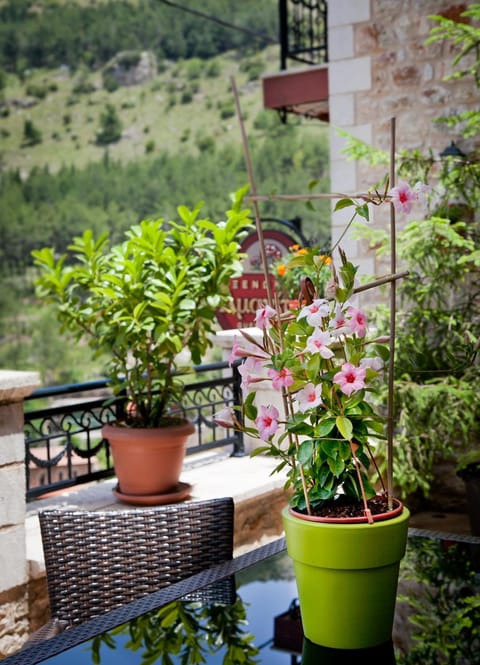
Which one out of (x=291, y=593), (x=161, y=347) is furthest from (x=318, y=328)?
(x=161, y=347)

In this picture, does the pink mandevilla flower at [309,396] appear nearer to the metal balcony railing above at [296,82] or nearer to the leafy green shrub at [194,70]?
the metal balcony railing above at [296,82]

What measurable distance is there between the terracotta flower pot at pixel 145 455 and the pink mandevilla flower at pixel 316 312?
98.6 inches

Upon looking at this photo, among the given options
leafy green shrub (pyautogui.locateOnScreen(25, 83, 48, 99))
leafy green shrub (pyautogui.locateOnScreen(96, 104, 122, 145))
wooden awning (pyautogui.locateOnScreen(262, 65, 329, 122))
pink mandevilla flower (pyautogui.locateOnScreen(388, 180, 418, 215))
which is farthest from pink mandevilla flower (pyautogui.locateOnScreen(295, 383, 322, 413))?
leafy green shrub (pyautogui.locateOnScreen(25, 83, 48, 99))

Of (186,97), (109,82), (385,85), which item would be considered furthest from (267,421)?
(109,82)

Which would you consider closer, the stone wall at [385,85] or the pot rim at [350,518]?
the pot rim at [350,518]

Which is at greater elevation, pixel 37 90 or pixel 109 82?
pixel 109 82

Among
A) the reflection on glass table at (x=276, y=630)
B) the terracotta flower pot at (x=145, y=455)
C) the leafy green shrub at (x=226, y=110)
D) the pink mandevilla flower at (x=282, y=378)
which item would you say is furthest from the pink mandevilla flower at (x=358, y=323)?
the leafy green shrub at (x=226, y=110)

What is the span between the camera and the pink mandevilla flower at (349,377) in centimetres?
116

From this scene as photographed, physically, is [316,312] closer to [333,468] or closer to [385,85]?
[333,468]

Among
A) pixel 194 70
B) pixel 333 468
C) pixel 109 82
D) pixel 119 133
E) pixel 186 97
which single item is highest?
pixel 194 70

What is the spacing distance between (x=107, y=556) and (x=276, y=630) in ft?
1.78

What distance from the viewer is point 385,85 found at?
4703mm

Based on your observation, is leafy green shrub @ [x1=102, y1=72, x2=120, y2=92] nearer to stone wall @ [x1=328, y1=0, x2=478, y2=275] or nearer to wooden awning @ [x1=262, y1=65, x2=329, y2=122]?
wooden awning @ [x1=262, y1=65, x2=329, y2=122]

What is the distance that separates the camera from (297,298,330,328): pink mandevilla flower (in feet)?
3.84
